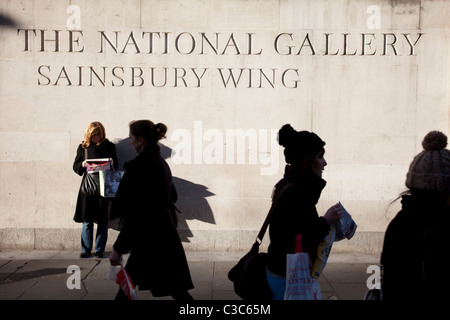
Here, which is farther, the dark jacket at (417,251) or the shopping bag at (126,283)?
the shopping bag at (126,283)

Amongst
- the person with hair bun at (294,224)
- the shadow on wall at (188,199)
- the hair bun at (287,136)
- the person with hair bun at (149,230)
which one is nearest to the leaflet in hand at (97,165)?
the shadow on wall at (188,199)

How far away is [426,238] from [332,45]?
548 cm

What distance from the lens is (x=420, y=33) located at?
7000 mm

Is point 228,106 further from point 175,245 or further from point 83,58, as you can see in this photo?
point 175,245

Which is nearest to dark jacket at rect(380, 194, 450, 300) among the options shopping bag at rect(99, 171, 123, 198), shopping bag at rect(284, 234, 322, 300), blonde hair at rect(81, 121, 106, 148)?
shopping bag at rect(284, 234, 322, 300)

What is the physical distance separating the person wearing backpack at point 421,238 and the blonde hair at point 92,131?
503cm

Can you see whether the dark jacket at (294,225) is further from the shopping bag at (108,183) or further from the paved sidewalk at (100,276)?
the shopping bag at (108,183)

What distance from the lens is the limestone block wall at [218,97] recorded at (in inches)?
277

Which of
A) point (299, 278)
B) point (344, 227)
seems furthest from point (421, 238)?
point (344, 227)

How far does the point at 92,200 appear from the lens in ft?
21.5

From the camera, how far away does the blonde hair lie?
6.57m

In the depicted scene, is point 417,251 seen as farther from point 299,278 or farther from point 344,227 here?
point 344,227
